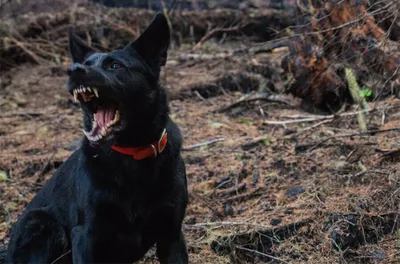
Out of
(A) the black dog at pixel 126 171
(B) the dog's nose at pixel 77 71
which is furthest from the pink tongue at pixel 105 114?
(B) the dog's nose at pixel 77 71

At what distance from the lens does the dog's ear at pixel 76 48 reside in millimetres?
4520

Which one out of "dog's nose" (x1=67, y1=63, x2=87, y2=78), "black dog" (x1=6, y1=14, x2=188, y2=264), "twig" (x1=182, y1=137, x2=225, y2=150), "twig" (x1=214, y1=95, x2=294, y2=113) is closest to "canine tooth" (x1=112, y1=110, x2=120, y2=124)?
"black dog" (x1=6, y1=14, x2=188, y2=264)

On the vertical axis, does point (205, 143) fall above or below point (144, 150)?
below

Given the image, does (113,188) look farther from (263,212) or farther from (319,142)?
(319,142)

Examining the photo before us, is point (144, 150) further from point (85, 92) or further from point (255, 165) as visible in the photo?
point (255, 165)

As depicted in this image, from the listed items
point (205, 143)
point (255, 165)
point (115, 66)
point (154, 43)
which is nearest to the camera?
point (115, 66)

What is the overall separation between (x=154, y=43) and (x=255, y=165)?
2.57 metres

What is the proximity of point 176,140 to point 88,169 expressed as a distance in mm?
648

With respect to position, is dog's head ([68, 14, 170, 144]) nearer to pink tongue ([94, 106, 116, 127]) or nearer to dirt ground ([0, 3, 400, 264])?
pink tongue ([94, 106, 116, 127])

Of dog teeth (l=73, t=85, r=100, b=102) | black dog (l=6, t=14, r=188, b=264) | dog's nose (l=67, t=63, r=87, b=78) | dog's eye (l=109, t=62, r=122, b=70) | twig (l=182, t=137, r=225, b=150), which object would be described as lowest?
twig (l=182, t=137, r=225, b=150)

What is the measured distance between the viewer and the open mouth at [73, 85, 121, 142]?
3838 mm

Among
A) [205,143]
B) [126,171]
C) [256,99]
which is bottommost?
[205,143]

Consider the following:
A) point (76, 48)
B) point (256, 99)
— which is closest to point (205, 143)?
point (256, 99)

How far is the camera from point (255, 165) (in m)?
6.36
